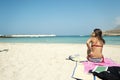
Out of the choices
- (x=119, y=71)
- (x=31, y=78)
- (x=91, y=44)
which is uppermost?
(x=91, y=44)

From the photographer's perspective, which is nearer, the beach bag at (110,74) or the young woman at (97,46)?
the beach bag at (110,74)

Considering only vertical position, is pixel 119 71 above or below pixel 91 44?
below

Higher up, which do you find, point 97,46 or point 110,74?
point 97,46

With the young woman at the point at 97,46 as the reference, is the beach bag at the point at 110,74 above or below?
below

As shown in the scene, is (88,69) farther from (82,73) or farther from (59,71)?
(59,71)

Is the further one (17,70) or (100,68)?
(17,70)

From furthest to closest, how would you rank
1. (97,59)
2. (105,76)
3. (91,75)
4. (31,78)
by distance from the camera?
(97,59)
(31,78)
(91,75)
(105,76)

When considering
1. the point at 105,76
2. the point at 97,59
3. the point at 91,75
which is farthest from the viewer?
the point at 97,59

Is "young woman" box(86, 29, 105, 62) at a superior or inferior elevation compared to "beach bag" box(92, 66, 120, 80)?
superior

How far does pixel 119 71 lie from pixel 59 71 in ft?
6.73

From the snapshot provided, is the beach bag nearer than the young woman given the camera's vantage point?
Yes

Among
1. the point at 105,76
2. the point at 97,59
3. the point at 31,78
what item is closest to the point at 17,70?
the point at 31,78

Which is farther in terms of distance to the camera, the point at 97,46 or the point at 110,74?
the point at 97,46

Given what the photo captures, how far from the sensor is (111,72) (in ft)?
14.7
